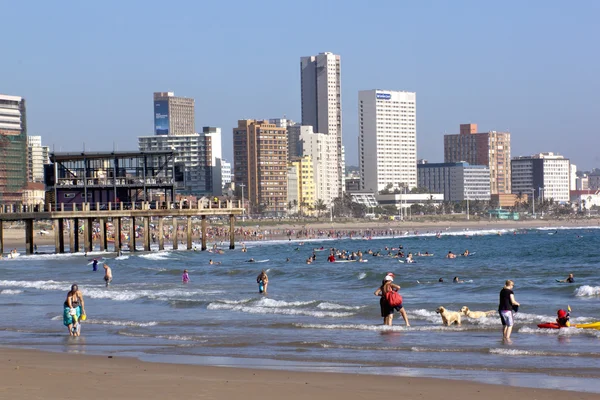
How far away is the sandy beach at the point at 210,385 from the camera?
12.9m

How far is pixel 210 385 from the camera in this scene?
13852mm

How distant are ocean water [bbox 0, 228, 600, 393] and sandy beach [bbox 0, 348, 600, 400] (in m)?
0.85

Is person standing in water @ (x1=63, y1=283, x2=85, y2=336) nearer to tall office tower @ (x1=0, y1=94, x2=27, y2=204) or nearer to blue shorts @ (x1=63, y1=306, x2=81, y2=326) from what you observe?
blue shorts @ (x1=63, y1=306, x2=81, y2=326)

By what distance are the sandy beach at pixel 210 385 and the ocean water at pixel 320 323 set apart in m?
0.85

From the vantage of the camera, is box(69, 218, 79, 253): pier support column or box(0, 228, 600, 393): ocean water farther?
box(69, 218, 79, 253): pier support column

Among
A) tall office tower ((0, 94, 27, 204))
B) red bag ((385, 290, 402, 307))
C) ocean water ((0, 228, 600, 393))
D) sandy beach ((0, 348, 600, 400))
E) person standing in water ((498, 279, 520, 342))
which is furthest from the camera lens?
tall office tower ((0, 94, 27, 204))

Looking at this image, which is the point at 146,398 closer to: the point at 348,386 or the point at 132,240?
the point at 348,386

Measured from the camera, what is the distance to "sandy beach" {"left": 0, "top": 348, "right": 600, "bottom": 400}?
1293 centimetres

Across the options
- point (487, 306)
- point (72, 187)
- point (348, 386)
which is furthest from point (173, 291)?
point (72, 187)

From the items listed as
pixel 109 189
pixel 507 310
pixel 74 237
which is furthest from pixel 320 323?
A: pixel 74 237

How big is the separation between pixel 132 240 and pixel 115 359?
5027 centimetres

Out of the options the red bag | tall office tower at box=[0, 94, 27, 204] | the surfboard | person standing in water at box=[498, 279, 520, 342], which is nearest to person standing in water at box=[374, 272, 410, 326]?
the red bag

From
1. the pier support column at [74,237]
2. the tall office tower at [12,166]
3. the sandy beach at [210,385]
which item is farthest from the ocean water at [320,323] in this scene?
the tall office tower at [12,166]

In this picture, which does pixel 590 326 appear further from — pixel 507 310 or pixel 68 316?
pixel 68 316
